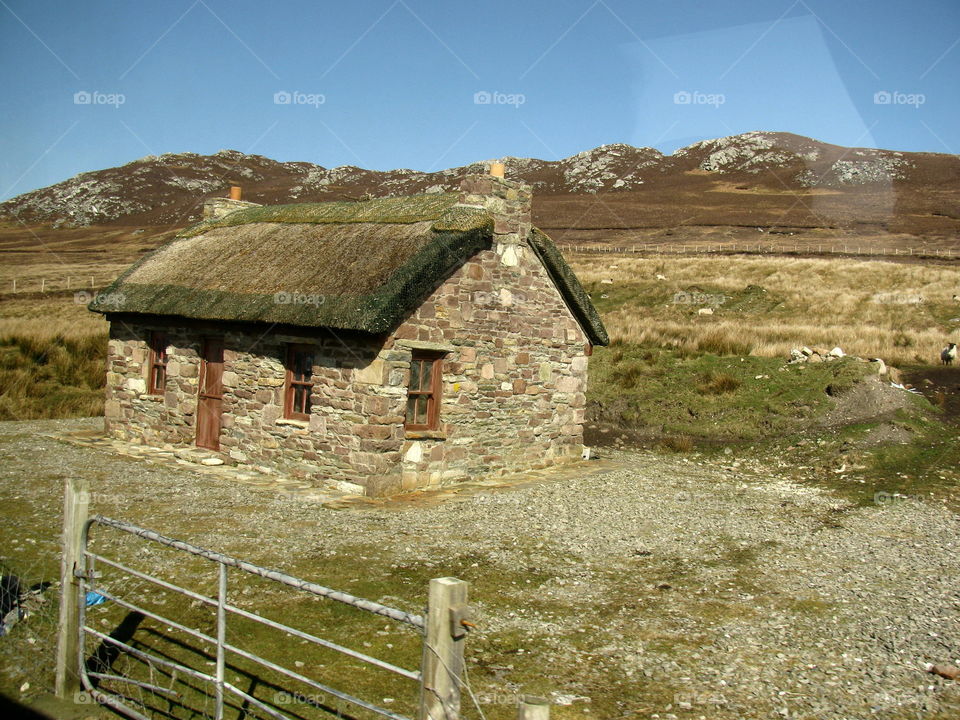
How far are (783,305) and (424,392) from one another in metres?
24.3

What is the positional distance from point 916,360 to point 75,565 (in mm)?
→ 22050

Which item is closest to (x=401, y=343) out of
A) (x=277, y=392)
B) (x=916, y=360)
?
(x=277, y=392)

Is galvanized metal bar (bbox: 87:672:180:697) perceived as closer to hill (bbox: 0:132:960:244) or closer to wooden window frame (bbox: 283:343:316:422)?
wooden window frame (bbox: 283:343:316:422)

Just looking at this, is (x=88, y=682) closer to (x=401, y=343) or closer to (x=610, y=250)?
(x=401, y=343)

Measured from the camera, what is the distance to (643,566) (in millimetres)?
8484

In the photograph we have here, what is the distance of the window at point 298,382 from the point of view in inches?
480

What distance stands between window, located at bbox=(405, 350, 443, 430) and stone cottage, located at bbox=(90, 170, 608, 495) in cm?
3

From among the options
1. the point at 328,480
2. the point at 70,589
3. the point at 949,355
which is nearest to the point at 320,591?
the point at 70,589

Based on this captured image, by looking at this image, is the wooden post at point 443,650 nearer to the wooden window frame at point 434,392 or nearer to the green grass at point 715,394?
the wooden window frame at point 434,392

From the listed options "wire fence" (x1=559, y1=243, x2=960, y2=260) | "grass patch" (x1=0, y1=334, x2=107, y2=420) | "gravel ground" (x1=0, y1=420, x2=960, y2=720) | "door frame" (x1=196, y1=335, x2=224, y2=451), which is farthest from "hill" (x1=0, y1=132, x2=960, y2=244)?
"gravel ground" (x1=0, y1=420, x2=960, y2=720)

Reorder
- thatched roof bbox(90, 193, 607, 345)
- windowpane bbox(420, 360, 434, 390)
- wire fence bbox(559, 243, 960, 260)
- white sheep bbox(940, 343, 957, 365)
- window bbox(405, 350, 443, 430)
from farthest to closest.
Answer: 1. wire fence bbox(559, 243, 960, 260)
2. white sheep bbox(940, 343, 957, 365)
3. windowpane bbox(420, 360, 434, 390)
4. window bbox(405, 350, 443, 430)
5. thatched roof bbox(90, 193, 607, 345)

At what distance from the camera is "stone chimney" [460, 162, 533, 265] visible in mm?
12812

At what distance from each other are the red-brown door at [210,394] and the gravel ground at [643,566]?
45.8 inches

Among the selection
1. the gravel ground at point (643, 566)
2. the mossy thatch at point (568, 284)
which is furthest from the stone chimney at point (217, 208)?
the mossy thatch at point (568, 284)
